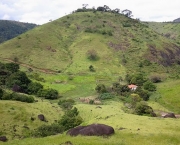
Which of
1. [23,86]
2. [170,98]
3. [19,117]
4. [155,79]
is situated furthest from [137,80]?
[19,117]

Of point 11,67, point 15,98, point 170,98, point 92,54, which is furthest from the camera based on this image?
point 92,54

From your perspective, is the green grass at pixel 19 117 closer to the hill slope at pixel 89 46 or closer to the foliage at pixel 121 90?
the foliage at pixel 121 90

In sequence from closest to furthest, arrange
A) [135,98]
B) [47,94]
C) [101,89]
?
[135,98]
[47,94]
[101,89]

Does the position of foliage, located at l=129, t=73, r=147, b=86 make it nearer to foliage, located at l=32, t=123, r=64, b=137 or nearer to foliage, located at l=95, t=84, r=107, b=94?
foliage, located at l=95, t=84, r=107, b=94

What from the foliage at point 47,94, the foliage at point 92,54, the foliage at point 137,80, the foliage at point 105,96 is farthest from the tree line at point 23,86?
the foliage at point 92,54

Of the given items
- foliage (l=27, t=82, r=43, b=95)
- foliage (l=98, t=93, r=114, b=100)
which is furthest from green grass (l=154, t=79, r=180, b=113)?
foliage (l=27, t=82, r=43, b=95)

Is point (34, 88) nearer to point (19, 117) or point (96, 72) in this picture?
point (19, 117)

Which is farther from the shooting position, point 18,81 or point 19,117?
point 18,81

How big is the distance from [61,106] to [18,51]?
68331mm

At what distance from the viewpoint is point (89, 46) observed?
432ft

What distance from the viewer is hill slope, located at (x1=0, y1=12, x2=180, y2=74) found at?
114m

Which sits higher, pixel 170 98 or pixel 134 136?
pixel 134 136

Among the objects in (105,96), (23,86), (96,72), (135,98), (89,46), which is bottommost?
(105,96)

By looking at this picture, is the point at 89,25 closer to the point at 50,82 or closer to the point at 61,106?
the point at 50,82
